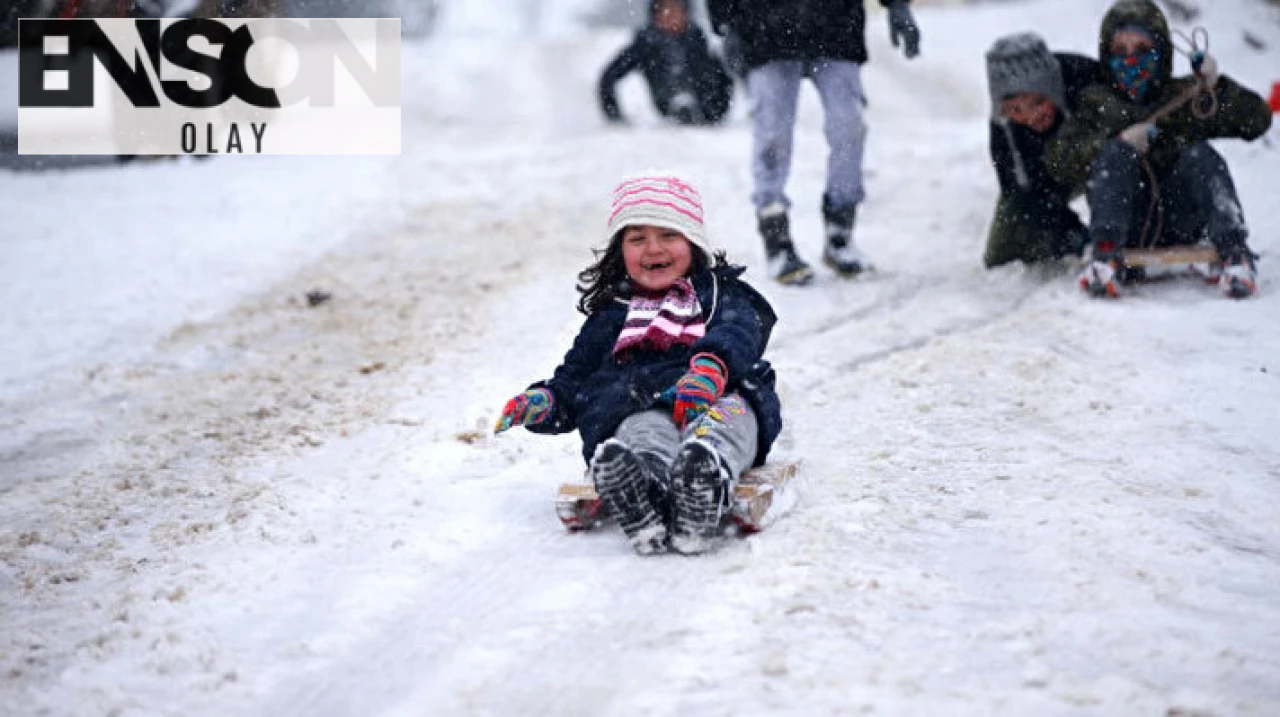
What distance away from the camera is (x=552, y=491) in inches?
136

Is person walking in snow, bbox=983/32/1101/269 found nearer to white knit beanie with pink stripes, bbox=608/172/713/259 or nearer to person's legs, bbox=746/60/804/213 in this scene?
person's legs, bbox=746/60/804/213

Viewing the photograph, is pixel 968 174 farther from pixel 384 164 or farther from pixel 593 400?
pixel 593 400

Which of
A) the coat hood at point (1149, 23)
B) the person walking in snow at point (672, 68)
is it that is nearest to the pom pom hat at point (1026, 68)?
the coat hood at point (1149, 23)

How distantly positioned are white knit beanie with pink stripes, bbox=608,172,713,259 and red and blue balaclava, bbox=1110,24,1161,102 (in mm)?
2920

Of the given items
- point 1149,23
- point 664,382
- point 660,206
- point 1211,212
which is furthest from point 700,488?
point 1149,23

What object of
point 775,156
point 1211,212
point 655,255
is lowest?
point 655,255

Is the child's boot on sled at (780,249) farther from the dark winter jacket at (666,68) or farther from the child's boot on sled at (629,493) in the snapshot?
the dark winter jacket at (666,68)

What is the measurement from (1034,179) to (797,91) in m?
1.28

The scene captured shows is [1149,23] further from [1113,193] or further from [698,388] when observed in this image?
[698,388]

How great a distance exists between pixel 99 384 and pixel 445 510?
2.54 m

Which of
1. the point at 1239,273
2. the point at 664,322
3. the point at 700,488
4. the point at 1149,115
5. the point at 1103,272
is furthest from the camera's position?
the point at 1149,115

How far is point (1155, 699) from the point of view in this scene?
196 cm

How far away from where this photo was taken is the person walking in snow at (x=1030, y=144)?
5516mm

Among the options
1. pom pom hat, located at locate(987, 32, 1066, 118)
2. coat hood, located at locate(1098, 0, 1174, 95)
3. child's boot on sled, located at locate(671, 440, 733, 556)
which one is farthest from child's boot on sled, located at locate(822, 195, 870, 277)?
child's boot on sled, located at locate(671, 440, 733, 556)
